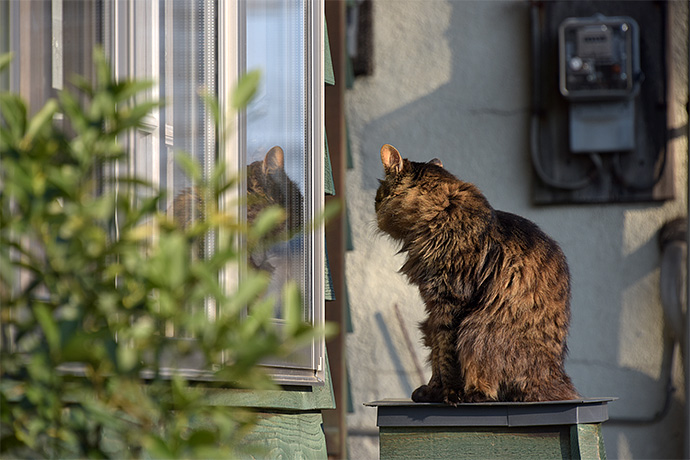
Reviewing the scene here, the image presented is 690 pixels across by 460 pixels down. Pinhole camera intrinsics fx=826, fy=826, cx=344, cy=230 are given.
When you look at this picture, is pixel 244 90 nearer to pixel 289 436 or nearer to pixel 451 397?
pixel 289 436

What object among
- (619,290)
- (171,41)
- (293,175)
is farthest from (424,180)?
(619,290)

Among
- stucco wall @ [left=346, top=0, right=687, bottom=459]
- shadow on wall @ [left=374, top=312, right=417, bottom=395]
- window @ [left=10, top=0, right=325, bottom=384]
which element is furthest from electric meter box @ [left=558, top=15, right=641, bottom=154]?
window @ [left=10, top=0, right=325, bottom=384]

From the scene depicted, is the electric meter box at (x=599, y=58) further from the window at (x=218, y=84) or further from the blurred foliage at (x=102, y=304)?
the blurred foliage at (x=102, y=304)

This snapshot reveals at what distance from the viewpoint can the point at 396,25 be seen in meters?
4.66

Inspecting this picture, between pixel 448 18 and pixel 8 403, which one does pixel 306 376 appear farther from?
pixel 448 18

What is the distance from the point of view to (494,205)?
14.8ft

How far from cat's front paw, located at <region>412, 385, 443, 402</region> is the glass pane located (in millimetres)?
422

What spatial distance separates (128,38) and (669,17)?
3.68 m

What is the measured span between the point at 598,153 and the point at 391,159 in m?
2.13

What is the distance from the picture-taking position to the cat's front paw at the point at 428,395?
2.20 meters

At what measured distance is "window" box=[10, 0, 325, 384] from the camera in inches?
50.4

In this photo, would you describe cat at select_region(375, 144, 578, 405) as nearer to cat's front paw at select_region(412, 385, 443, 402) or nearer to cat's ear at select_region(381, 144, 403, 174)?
cat's front paw at select_region(412, 385, 443, 402)

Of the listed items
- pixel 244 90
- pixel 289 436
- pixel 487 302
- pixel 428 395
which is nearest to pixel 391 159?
pixel 487 302

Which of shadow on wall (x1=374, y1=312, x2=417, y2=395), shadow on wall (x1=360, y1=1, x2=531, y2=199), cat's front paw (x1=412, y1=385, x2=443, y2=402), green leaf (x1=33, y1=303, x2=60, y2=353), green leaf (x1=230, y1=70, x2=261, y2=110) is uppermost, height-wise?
shadow on wall (x1=360, y1=1, x2=531, y2=199)
